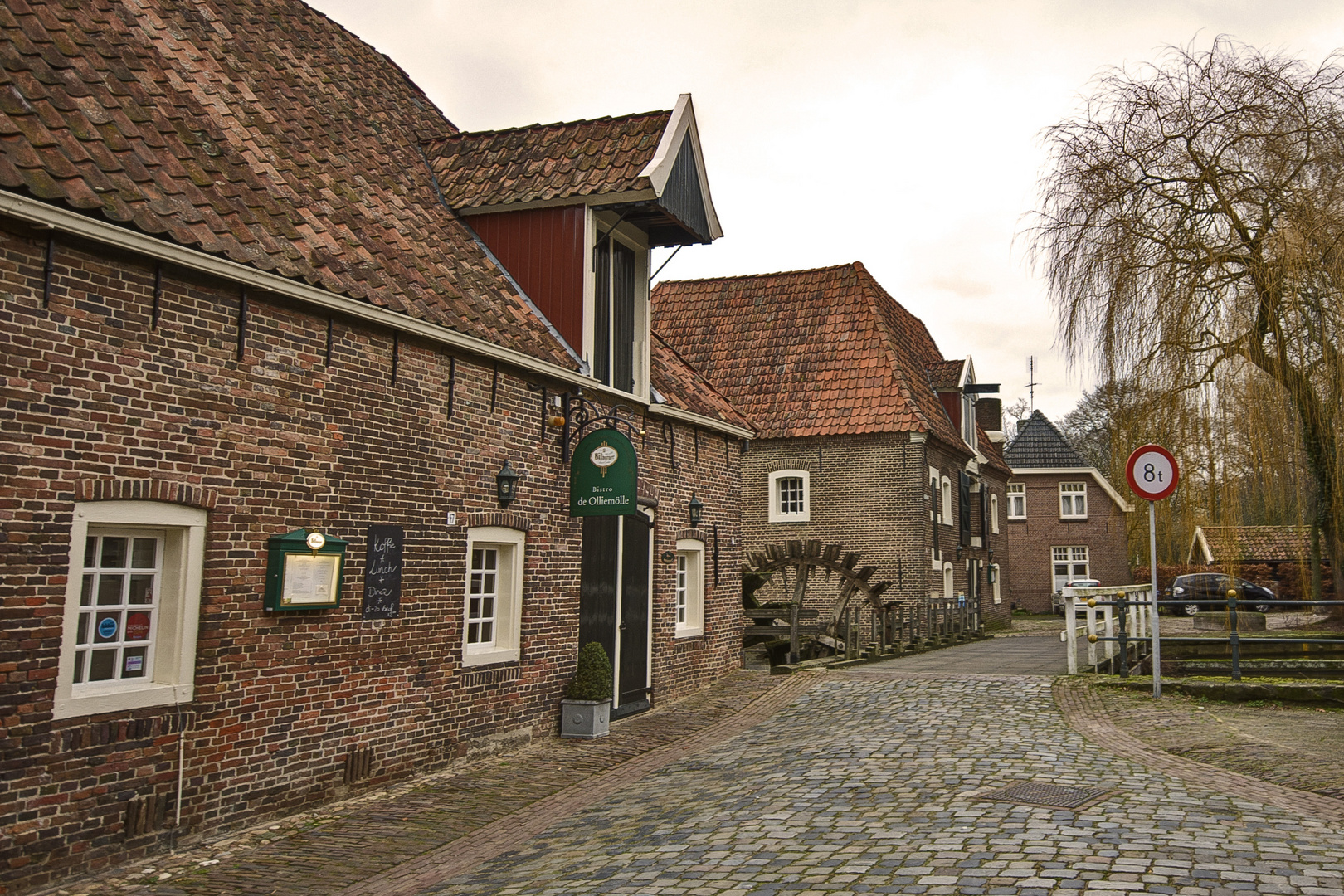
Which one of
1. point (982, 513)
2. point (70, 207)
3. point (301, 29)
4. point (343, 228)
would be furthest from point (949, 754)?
point (982, 513)

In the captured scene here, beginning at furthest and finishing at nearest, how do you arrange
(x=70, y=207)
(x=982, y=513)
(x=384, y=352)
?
(x=982, y=513) → (x=384, y=352) → (x=70, y=207)

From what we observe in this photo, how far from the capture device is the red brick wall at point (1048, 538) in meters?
42.0

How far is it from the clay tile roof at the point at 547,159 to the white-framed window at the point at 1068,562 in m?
35.2

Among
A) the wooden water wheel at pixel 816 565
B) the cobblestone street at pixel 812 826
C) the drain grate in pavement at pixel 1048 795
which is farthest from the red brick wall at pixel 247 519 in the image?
the wooden water wheel at pixel 816 565

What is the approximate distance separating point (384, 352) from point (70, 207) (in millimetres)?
2963

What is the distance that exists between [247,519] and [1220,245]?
13.4 m

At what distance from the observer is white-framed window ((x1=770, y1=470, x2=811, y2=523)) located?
24359 millimetres

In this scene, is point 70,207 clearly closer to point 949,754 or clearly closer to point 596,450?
point 596,450

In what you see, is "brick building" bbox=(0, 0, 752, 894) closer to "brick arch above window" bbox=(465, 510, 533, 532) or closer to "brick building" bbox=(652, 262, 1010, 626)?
"brick arch above window" bbox=(465, 510, 533, 532)

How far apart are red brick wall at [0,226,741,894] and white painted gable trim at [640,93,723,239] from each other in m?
3.07

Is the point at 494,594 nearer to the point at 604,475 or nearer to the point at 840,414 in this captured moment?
the point at 604,475

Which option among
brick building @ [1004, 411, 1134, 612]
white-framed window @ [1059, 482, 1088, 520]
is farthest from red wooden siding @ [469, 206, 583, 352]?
white-framed window @ [1059, 482, 1088, 520]

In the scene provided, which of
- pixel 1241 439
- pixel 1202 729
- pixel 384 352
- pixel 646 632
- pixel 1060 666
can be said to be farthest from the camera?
pixel 1060 666

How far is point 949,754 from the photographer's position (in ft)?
30.5
